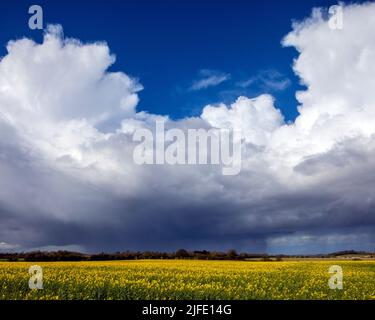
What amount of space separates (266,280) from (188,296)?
767 cm

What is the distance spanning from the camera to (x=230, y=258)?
62.4 meters
